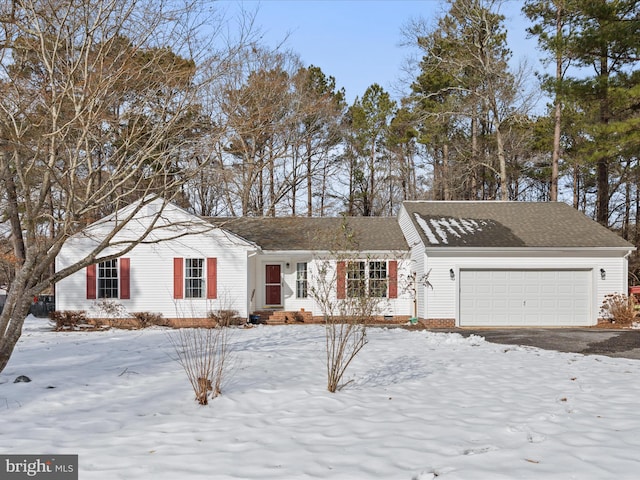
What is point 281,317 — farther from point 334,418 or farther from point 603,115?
point 603,115

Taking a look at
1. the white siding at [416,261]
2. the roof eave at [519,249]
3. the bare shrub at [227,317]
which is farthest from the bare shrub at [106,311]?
the roof eave at [519,249]

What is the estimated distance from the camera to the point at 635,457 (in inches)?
163

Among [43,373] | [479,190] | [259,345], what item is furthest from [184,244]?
[479,190]

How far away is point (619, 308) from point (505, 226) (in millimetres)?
4200

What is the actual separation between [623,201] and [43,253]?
1323 inches

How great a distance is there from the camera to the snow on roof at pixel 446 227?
16391 millimetres

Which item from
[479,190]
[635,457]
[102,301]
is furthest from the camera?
[479,190]

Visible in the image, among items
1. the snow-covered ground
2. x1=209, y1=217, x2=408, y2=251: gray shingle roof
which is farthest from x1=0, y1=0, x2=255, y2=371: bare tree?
x1=209, y1=217, x2=408, y2=251: gray shingle roof

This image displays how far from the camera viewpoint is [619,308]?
620 inches

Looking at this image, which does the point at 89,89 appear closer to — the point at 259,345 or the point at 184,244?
the point at 259,345

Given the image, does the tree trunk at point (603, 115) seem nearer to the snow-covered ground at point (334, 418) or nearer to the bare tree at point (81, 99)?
the snow-covered ground at point (334, 418)

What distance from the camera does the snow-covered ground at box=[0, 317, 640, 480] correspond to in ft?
13.4

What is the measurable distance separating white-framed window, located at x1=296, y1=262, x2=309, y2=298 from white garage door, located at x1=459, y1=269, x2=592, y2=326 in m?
5.37

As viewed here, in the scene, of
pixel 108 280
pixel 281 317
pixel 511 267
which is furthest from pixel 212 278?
pixel 511 267
